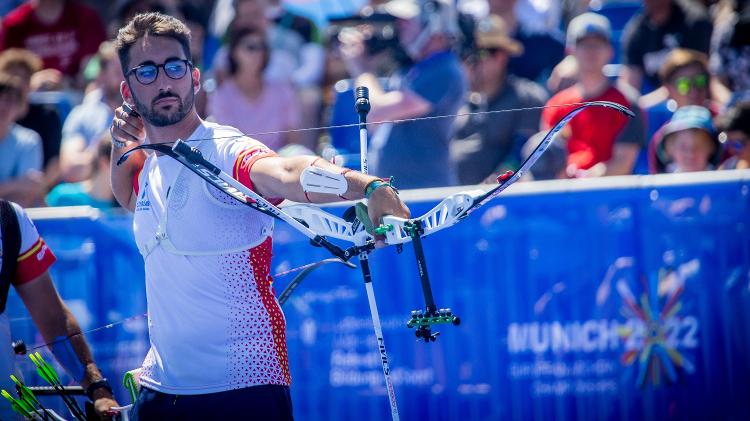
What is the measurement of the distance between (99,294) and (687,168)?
407 centimetres

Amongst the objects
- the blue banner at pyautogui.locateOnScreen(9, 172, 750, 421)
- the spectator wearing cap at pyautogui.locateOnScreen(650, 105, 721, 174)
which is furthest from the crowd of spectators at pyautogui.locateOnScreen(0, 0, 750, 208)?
the blue banner at pyautogui.locateOnScreen(9, 172, 750, 421)

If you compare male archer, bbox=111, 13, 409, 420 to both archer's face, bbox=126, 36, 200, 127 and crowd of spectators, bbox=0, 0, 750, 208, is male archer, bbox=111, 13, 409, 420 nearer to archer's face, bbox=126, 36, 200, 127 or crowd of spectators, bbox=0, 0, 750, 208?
archer's face, bbox=126, 36, 200, 127

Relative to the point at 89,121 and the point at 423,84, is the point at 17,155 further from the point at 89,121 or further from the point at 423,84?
the point at 423,84

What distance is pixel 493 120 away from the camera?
25.5 ft

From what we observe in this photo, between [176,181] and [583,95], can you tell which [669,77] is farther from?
[176,181]

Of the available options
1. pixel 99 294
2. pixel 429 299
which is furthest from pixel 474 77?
pixel 429 299

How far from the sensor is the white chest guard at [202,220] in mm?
3947

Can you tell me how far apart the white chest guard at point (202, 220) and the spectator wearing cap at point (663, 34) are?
5680mm

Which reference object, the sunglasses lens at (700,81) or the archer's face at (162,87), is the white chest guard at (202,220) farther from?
the sunglasses lens at (700,81)

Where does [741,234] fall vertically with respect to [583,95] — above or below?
below

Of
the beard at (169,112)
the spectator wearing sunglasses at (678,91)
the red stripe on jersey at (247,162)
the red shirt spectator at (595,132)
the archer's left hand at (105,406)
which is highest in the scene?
the spectator wearing sunglasses at (678,91)

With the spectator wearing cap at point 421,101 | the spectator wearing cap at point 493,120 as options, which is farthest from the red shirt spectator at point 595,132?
the spectator wearing cap at point 421,101

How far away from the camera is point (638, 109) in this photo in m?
7.99

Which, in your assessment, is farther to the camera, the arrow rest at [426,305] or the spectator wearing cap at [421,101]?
the spectator wearing cap at [421,101]
